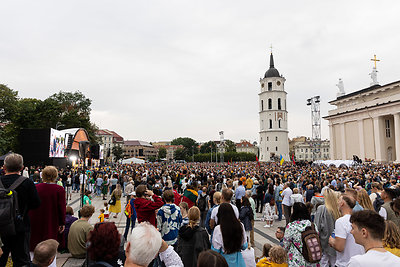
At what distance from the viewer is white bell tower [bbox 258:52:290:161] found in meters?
77.6

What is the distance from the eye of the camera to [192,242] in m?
3.88

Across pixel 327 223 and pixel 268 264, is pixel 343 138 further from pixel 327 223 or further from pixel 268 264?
pixel 268 264

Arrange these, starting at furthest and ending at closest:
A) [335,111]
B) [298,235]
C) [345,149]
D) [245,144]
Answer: [245,144]
[335,111]
[345,149]
[298,235]

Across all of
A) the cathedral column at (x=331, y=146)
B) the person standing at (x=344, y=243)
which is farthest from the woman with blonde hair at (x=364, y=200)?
the cathedral column at (x=331, y=146)

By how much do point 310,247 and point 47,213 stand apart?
12.9 feet

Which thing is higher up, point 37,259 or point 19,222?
point 19,222

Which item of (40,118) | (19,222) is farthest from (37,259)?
(40,118)

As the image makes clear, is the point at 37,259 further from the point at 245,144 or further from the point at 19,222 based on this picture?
the point at 245,144

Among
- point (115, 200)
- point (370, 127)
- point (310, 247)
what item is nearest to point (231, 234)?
point (310, 247)

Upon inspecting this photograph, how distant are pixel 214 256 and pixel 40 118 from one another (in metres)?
47.1

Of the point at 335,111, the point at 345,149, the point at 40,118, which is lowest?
the point at 345,149

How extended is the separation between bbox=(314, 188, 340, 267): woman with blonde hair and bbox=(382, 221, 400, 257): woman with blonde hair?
1441 millimetres

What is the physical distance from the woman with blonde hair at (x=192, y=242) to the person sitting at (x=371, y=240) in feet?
6.95

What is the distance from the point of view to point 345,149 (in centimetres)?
5266
